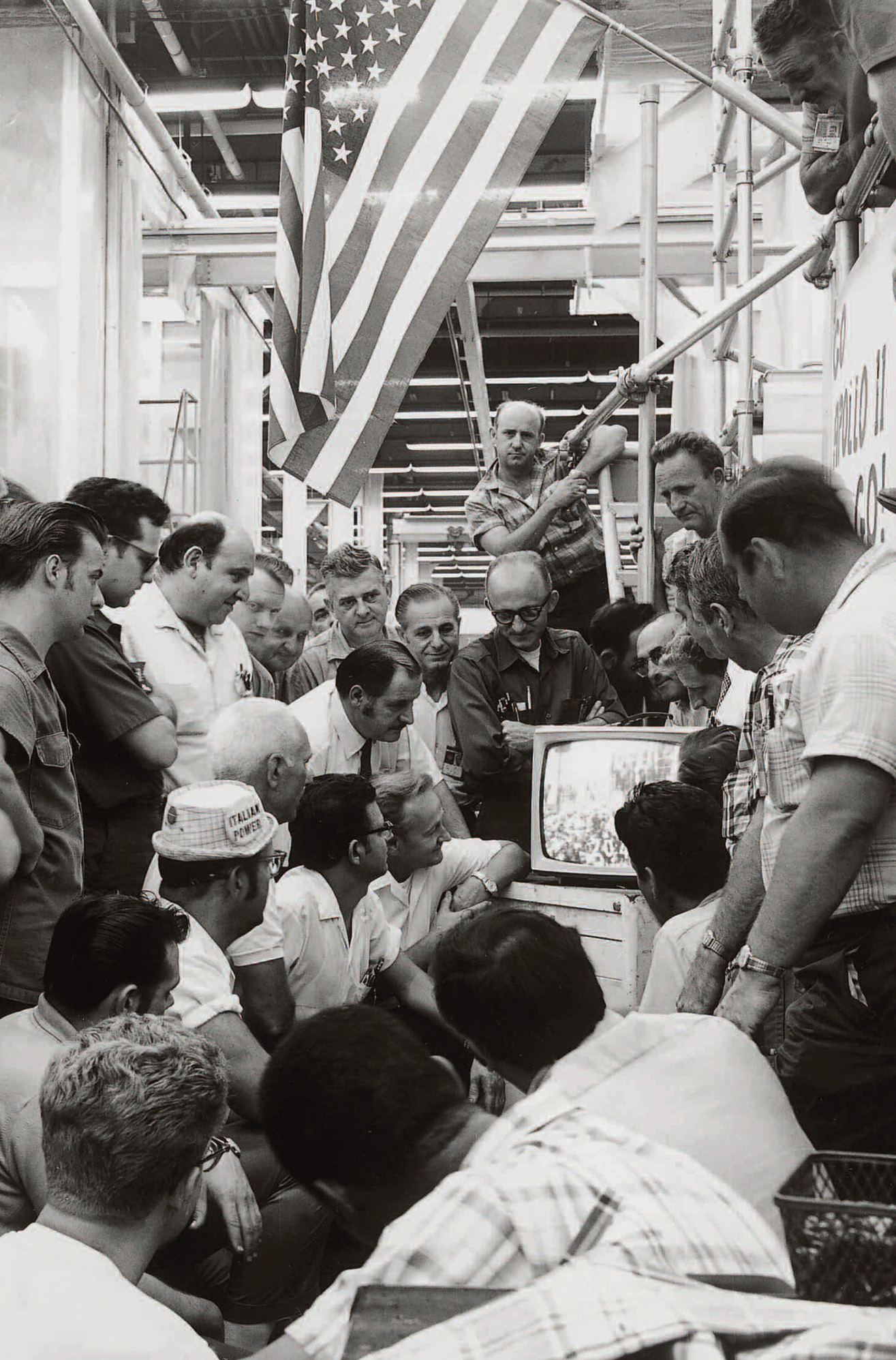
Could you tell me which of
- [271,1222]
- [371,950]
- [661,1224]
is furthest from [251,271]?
[661,1224]

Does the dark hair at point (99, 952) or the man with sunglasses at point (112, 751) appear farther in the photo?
the man with sunglasses at point (112, 751)

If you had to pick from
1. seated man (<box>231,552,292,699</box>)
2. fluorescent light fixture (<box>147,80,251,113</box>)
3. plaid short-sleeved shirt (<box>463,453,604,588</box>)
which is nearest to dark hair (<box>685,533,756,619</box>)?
plaid short-sleeved shirt (<box>463,453,604,588</box>)

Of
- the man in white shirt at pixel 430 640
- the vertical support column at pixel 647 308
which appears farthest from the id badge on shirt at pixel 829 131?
the man in white shirt at pixel 430 640

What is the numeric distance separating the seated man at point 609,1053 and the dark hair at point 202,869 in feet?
3.62

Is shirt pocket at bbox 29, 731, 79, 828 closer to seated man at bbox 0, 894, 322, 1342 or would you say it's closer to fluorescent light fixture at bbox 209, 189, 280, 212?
seated man at bbox 0, 894, 322, 1342

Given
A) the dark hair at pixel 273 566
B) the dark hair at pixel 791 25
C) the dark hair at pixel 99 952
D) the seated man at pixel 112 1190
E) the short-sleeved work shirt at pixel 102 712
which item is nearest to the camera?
the seated man at pixel 112 1190

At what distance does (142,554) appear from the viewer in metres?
4.37

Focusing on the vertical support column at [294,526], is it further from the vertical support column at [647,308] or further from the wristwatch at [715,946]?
the wristwatch at [715,946]

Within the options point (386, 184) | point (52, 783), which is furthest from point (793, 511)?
point (386, 184)

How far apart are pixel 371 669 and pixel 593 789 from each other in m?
0.79

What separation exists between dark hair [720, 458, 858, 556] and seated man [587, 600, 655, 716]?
3.25m

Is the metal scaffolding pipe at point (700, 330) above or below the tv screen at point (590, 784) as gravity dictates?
above

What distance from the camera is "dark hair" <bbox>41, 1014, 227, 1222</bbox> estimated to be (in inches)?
80.1

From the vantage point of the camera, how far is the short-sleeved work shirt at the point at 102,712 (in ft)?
12.3
